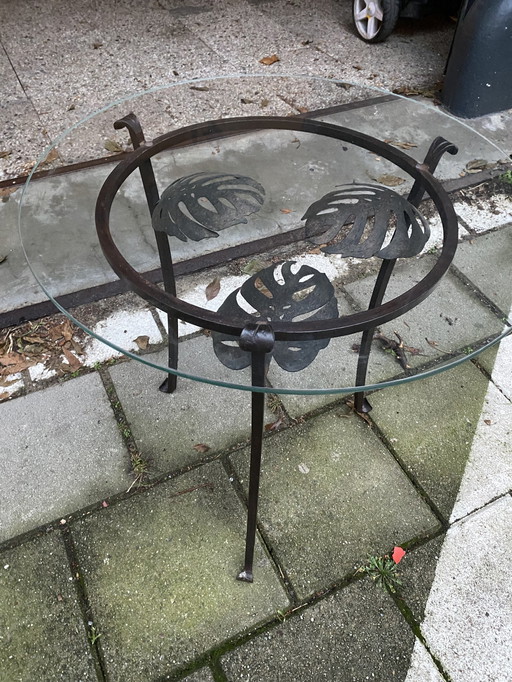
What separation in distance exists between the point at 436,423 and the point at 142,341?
119 cm

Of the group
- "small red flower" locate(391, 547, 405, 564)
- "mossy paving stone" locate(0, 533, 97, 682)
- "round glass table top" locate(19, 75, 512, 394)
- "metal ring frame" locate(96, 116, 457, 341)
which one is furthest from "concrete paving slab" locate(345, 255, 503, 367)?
"mossy paving stone" locate(0, 533, 97, 682)

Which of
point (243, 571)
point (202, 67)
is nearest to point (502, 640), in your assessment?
point (243, 571)

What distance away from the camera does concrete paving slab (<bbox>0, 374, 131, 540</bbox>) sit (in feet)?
5.66

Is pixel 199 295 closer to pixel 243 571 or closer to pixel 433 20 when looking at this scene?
pixel 243 571

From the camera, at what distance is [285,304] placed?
1505 mm

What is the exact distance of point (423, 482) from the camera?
1.83 meters

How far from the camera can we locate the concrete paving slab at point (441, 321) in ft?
4.35

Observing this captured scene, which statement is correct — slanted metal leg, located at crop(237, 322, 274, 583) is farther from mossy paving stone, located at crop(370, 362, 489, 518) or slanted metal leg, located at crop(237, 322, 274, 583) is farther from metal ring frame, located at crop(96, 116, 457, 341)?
mossy paving stone, located at crop(370, 362, 489, 518)

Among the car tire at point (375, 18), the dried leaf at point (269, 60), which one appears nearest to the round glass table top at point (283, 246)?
the dried leaf at point (269, 60)

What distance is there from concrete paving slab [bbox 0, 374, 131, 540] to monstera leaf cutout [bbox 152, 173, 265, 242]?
30.3 inches

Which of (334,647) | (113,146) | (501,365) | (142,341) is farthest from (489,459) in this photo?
(113,146)

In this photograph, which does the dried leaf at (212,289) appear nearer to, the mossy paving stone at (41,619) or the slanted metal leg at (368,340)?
the slanted metal leg at (368,340)

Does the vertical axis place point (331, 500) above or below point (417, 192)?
below

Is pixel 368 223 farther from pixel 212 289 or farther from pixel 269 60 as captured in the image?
pixel 269 60
